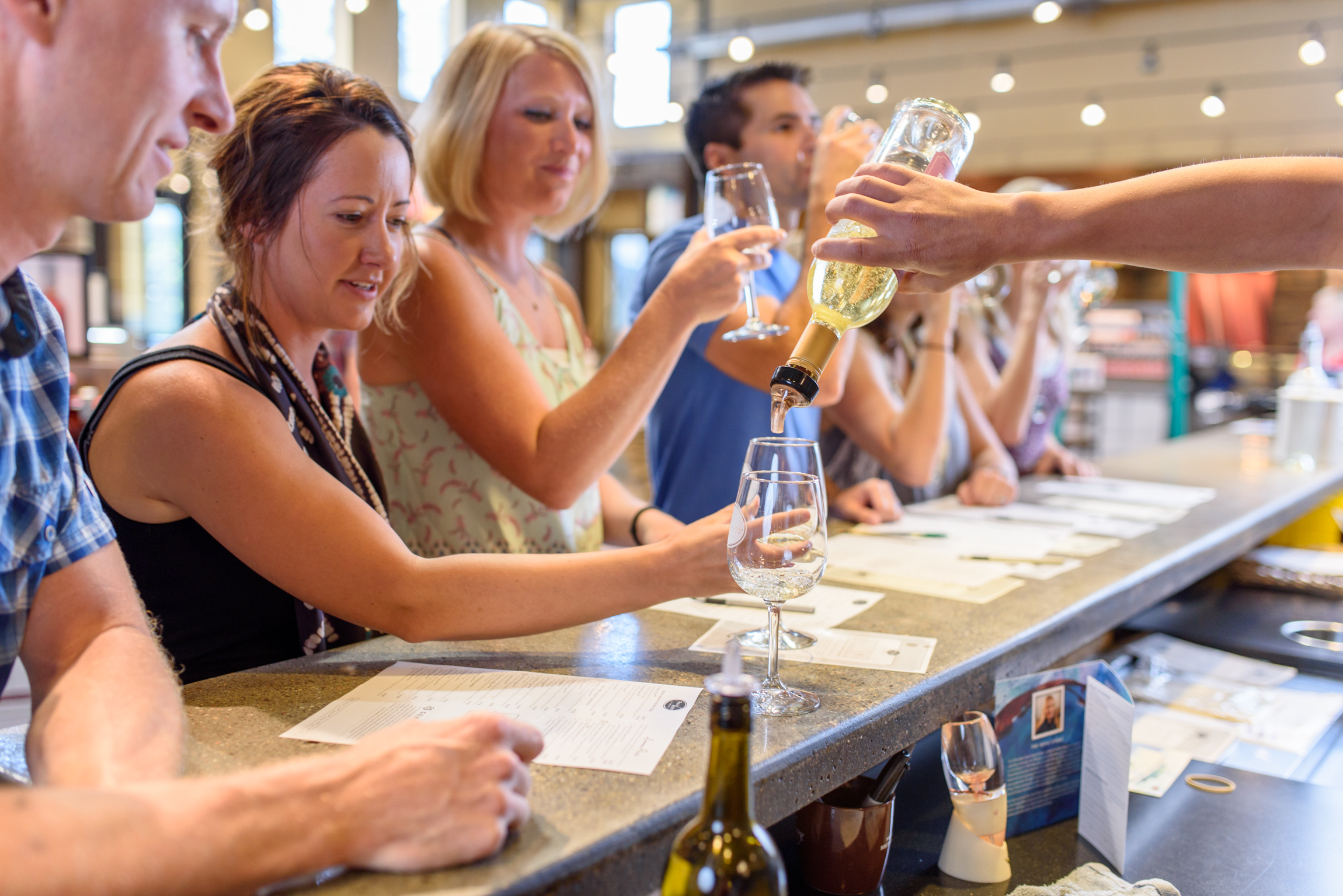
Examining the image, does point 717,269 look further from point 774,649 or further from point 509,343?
point 774,649

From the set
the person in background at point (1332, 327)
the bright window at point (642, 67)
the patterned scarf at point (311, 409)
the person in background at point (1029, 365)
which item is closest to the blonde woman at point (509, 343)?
the patterned scarf at point (311, 409)

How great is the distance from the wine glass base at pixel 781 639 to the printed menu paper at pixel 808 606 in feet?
0.11

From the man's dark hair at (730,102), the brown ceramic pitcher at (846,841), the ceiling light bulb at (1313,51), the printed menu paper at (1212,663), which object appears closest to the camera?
the brown ceramic pitcher at (846,841)

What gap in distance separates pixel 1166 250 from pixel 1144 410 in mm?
7646

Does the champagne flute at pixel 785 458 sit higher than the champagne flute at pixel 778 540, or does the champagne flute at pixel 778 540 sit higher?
the champagne flute at pixel 785 458

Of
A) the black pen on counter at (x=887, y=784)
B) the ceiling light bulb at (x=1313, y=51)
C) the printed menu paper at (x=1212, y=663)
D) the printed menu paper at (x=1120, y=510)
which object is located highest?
the ceiling light bulb at (x=1313, y=51)

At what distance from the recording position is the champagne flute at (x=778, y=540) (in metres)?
1.00

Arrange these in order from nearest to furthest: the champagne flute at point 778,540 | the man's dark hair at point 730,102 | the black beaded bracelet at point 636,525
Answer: the champagne flute at point 778,540 → the black beaded bracelet at point 636,525 → the man's dark hair at point 730,102

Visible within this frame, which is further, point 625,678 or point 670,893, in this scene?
point 625,678

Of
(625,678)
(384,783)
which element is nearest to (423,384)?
(625,678)

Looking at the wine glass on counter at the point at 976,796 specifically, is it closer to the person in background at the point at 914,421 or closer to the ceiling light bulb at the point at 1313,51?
the person in background at the point at 914,421

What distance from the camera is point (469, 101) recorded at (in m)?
1.75

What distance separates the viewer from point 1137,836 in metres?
1.38

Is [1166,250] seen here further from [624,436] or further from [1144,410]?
[1144,410]
